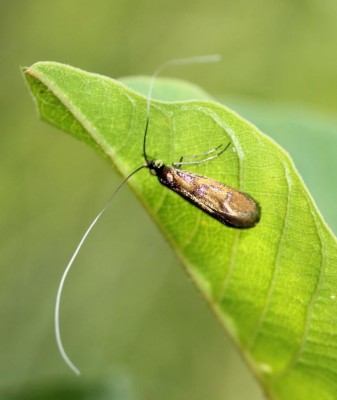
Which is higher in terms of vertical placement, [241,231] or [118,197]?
[241,231]

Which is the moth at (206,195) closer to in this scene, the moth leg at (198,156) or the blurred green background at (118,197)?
the moth leg at (198,156)

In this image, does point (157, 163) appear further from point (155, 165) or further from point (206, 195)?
point (206, 195)

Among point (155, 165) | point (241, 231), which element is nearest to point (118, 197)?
point (155, 165)

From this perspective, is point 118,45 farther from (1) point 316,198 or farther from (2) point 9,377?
(1) point 316,198

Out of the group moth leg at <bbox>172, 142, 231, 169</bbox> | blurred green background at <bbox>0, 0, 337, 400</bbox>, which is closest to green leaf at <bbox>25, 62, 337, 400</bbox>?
moth leg at <bbox>172, 142, 231, 169</bbox>

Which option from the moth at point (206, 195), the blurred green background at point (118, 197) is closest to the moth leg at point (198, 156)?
the moth at point (206, 195)
